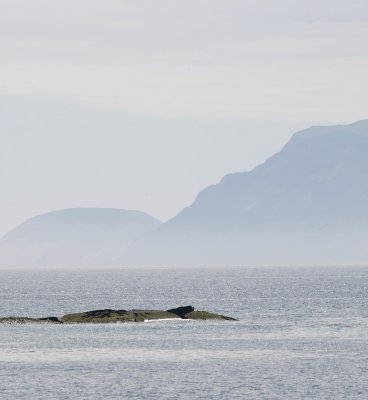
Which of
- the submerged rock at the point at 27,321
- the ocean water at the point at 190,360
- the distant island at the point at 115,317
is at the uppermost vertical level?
the distant island at the point at 115,317

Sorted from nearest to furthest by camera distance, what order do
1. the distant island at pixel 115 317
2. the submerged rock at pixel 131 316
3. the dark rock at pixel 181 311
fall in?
the distant island at pixel 115 317, the submerged rock at pixel 131 316, the dark rock at pixel 181 311

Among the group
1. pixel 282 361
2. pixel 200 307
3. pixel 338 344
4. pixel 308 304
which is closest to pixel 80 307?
pixel 200 307

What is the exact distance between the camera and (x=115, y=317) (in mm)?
152125

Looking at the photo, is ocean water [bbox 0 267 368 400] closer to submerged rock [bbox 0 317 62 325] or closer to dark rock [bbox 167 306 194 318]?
submerged rock [bbox 0 317 62 325]

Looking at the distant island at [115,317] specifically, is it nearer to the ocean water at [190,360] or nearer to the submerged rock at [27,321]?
the submerged rock at [27,321]

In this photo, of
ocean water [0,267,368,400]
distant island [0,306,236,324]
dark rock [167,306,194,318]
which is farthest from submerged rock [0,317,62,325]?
dark rock [167,306,194,318]

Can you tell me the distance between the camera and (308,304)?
198 meters

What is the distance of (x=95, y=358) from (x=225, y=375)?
16.2 m

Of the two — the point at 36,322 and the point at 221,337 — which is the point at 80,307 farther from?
the point at 221,337

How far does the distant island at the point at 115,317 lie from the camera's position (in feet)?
491

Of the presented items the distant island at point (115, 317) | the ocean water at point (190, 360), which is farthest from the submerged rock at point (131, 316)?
the ocean water at point (190, 360)

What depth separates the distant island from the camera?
149625mm

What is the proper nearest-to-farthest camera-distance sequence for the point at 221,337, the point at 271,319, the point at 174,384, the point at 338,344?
the point at 174,384 → the point at 338,344 → the point at 221,337 → the point at 271,319

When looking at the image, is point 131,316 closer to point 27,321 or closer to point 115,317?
point 115,317
